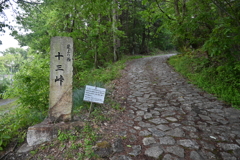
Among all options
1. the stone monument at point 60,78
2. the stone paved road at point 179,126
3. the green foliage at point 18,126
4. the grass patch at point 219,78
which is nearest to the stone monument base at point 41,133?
the stone monument at point 60,78

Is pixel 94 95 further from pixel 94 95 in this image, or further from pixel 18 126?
pixel 18 126

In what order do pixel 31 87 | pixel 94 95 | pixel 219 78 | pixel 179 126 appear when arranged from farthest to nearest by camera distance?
pixel 219 78, pixel 31 87, pixel 94 95, pixel 179 126

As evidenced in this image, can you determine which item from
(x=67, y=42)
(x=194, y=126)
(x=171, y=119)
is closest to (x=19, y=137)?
(x=67, y=42)

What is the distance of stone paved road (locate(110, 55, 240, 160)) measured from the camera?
2428 mm

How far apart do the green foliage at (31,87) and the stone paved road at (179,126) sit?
2.75 metres

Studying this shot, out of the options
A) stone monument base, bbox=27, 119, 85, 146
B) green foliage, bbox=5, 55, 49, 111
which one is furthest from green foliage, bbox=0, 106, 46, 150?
green foliage, bbox=5, 55, 49, 111

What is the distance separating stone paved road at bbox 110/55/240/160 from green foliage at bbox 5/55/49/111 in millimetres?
2751

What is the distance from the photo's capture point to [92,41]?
27.3 ft

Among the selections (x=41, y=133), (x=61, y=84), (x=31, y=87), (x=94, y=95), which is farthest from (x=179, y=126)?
(x=31, y=87)

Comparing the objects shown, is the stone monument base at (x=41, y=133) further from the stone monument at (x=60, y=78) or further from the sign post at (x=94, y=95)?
the sign post at (x=94, y=95)

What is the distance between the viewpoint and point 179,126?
3256 millimetres

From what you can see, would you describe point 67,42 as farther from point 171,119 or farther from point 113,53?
point 113,53

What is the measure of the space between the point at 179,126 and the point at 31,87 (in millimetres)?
4223

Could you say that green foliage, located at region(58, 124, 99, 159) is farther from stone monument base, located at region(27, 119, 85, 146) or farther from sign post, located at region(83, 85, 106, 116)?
sign post, located at region(83, 85, 106, 116)
